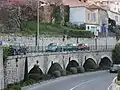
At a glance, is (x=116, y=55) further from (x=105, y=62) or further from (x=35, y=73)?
(x=35, y=73)

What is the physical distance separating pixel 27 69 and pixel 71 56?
56.4 ft

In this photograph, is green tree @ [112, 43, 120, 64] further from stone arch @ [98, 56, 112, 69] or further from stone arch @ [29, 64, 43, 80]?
stone arch @ [29, 64, 43, 80]

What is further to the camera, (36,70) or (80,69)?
(80,69)

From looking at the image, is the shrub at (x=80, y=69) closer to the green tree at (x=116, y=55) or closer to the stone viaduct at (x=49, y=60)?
the stone viaduct at (x=49, y=60)

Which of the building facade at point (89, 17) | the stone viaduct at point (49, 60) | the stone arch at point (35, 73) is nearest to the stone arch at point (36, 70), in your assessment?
the stone arch at point (35, 73)

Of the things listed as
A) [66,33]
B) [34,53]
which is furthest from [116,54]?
[34,53]

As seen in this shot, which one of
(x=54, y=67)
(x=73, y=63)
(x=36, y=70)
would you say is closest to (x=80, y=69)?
(x=73, y=63)

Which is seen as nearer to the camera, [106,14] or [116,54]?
[116,54]

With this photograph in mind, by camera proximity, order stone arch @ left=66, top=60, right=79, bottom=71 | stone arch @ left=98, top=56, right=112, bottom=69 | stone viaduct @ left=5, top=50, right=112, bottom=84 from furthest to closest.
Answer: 1. stone arch @ left=98, top=56, right=112, bottom=69
2. stone arch @ left=66, top=60, right=79, bottom=71
3. stone viaduct @ left=5, top=50, right=112, bottom=84

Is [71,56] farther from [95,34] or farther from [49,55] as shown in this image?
[95,34]

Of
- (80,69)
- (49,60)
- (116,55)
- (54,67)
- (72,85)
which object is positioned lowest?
(72,85)

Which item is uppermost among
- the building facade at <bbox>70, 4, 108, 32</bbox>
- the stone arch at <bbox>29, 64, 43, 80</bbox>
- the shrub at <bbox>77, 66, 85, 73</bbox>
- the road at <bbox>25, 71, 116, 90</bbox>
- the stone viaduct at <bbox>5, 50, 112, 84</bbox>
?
the building facade at <bbox>70, 4, 108, 32</bbox>

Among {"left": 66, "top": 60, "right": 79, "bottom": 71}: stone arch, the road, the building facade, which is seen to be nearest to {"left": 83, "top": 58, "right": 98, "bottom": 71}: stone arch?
{"left": 66, "top": 60, "right": 79, "bottom": 71}: stone arch

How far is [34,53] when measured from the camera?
171 ft
